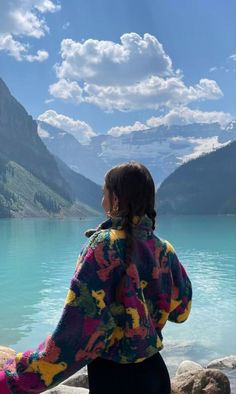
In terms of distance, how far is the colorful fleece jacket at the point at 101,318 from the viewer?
243cm

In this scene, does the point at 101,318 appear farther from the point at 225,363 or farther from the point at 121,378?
the point at 225,363

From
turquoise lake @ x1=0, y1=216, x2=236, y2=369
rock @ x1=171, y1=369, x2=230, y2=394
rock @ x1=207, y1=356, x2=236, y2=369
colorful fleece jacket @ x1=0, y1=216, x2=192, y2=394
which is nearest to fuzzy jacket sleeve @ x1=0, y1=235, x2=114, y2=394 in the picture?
colorful fleece jacket @ x1=0, y1=216, x2=192, y2=394

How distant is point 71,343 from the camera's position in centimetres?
244

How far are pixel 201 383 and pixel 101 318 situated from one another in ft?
20.9

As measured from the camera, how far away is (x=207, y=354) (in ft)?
52.7

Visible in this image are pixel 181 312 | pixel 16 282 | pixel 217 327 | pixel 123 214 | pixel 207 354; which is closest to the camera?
pixel 123 214

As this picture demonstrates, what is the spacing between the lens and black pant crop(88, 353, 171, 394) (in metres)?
2.52

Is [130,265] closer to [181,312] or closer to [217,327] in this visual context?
[181,312]

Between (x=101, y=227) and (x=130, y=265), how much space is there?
27 cm

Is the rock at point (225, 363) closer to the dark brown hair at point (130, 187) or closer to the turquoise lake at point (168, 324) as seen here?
the turquoise lake at point (168, 324)

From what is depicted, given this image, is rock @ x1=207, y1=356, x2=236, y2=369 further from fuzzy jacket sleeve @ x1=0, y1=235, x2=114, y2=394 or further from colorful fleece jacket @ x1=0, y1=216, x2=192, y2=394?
fuzzy jacket sleeve @ x1=0, y1=235, x2=114, y2=394

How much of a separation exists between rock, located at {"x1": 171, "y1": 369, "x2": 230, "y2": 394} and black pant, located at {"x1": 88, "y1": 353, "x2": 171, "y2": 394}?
592 centimetres

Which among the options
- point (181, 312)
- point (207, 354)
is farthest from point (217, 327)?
point (181, 312)

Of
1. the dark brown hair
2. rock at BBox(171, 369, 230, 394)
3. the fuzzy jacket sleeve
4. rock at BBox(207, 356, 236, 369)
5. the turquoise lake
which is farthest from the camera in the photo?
the turquoise lake
